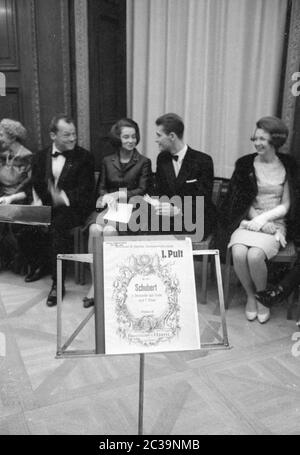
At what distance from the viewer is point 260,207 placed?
3.39 metres

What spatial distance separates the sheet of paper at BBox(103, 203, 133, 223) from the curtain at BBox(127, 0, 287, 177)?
1.06 m

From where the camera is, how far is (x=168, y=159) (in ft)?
11.6

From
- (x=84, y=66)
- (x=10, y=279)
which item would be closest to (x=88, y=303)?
(x=10, y=279)

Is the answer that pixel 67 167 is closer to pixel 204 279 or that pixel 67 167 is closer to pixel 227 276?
pixel 204 279

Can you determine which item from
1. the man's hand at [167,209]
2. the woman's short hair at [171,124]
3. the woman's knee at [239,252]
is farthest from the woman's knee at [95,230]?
the woman's knee at [239,252]

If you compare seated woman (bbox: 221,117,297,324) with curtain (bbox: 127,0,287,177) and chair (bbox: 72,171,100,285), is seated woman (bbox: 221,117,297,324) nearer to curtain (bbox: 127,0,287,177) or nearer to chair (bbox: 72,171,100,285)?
curtain (bbox: 127,0,287,177)

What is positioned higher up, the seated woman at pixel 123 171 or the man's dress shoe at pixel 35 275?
the seated woman at pixel 123 171

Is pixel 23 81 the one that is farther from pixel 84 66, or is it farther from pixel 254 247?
pixel 254 247

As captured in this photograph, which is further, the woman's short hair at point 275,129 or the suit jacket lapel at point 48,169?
the suit jacket lapel at point 48,169

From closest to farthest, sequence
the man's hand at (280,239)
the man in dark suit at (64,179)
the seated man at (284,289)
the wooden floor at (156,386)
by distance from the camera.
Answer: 1. the wooden floor at (156,386)
2. the seated man at (284,289)
3. the man's hand at (280,239)
4. the man in dark suit at (64,179)

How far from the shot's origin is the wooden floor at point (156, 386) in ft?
7.06

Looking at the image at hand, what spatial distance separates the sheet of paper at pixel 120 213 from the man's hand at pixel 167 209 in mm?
210

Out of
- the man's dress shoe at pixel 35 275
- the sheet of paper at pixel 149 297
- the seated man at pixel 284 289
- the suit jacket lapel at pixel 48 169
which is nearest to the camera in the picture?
the sheet of paper at pixel 149 297

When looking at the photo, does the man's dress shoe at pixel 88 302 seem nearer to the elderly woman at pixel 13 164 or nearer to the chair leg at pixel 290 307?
Answer: the elderly woman at pixel 13 164
